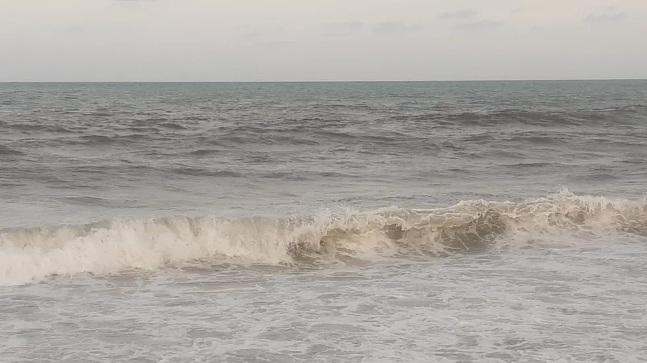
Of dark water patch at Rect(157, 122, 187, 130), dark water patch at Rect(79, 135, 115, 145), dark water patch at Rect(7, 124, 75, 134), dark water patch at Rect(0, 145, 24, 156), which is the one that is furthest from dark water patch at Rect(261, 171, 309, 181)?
dark water patch at Rect(157, 122, 187, 130)

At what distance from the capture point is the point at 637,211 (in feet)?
37.1

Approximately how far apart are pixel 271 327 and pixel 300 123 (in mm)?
21781

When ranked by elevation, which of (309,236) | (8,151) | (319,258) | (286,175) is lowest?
(319,258)

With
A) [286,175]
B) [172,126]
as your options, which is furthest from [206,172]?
[172,126]

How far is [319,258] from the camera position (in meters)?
8.99

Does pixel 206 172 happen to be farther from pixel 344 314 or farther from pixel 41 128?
pixel 41 128

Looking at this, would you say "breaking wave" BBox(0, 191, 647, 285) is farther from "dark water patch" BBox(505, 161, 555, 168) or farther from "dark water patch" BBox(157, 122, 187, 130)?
"dark water patch" BBox(157, 122, 187, 130)

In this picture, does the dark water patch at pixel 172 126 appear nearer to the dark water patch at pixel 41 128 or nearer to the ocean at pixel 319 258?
the dark water patch at pixel 41 128

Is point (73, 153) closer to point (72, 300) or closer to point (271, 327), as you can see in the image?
point (72, 300)

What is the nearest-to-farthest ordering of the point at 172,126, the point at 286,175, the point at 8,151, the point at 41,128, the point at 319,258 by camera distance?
the point at 319,258 < the point at 286,175 < the point at 8,151 < the point at 41,128 < the point at 172,126

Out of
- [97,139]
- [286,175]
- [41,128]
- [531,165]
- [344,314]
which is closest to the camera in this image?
[344,314]

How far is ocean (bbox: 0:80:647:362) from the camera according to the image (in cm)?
582

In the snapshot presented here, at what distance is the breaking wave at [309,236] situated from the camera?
27.5 feet

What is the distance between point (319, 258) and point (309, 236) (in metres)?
0.61
